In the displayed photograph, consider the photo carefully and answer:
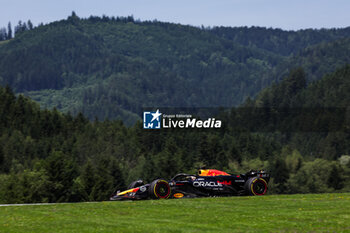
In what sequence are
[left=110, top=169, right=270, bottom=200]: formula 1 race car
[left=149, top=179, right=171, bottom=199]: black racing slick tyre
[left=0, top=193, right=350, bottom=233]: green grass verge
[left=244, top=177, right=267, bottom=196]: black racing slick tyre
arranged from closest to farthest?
[left=0, top=193, right=350, bottom=233]: green grass verge < [left=149, top=179, right=171, bottom=199]: black racing slick tyre < [left=110, top=169, right=270, bottom=200]: formula 1 race car < [left=244, top=177, right=267, bottom=196]: black racing slick tyre

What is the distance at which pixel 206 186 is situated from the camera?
1261 inches

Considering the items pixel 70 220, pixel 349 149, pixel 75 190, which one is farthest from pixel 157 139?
pixel 70 220

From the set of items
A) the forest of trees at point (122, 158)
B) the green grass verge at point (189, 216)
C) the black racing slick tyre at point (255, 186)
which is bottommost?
the forest of trees at point (122, 158)

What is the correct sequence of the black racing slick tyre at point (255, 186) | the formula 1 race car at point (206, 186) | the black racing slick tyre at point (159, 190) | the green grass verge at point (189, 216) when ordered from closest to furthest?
the green grass verge at point (189, 216), the black racing slick tyre at point (159, 190), the formula 1 race car at point (206, 186), the black racing slick tyre at point (255, 186)

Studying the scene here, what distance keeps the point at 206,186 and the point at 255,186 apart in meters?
2.74

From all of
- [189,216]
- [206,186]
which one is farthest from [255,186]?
[189,216]

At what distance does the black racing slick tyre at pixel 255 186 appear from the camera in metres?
31.7

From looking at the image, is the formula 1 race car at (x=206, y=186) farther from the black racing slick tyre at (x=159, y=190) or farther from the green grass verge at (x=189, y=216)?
the green grass verge at (x=189, y=216)

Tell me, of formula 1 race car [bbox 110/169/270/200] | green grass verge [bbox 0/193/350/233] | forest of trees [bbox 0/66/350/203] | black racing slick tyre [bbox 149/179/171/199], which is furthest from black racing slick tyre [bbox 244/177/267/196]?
forest of trees [bbox 0/66/350/203]

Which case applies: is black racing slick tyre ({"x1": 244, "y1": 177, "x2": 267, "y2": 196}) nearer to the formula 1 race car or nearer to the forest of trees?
the formula 1 race car

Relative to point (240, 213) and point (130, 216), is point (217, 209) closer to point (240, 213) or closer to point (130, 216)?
point (240, 213)

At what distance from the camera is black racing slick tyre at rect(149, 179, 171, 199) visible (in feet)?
98.9

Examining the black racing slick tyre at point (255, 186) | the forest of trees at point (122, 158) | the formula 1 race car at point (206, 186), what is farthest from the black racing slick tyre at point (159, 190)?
the forest of trees at point (122, 158)

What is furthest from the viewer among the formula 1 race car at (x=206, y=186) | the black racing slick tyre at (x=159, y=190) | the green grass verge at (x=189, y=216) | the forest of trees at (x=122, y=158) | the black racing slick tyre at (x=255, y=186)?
the forest of trees at (x=122, y=158)
